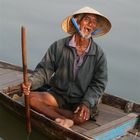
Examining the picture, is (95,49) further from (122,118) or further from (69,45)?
(122,118)

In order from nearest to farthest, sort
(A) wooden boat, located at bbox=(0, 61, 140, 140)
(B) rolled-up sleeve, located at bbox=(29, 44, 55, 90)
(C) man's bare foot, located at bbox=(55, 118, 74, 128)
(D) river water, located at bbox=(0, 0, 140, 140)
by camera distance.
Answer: (A) wooden boat, located at bbox=(0, 61, 140, 140) < (C) man's bare foot, located at bbox=(55, 118, 74, 128) < (B) rolled-up sleeve, located at bbox=(29, 44, 55, 90) < (D) river water, located at bbox=(0, 0, 140, 140)

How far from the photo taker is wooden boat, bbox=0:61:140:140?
Answer: 413 cm

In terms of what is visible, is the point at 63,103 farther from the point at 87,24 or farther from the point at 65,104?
the point at 87,24

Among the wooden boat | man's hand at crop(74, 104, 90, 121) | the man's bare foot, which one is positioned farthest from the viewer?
man's hand at crop(74, 104, 90, 121)

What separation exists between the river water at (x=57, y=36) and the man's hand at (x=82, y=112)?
53 centimetres

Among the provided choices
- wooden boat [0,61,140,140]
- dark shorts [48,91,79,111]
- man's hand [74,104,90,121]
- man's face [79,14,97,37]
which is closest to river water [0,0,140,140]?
wooden boat [0,61,140,140]

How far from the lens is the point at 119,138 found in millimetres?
4418

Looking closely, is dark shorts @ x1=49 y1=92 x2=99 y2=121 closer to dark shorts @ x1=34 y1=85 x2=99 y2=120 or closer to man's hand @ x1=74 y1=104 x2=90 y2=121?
dark shorts @ x1=34 y1=85 x2=99 y2=120

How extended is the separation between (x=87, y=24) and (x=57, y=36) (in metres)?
3.62

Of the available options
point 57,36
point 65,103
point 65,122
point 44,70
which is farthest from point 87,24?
point 57,36

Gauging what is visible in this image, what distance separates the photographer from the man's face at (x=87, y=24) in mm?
4445

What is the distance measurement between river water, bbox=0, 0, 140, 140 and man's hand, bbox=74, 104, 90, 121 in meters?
0.53

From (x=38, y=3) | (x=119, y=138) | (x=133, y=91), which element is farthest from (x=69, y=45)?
(x=38, y=3)

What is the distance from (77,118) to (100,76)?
517 millimetres
